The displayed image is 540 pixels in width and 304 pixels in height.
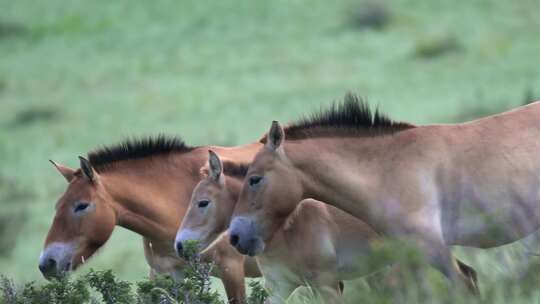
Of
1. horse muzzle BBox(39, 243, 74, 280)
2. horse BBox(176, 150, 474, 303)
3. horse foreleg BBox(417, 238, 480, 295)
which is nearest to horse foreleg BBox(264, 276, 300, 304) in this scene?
horse BBox(176, 150, 474, 303)

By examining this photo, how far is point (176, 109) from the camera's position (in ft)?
104

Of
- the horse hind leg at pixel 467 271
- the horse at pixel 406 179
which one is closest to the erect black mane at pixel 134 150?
the horse at pixel 406 179

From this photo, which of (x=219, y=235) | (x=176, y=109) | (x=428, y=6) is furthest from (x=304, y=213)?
(x=428, y=6)

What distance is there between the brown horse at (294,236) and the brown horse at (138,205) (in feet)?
1.44

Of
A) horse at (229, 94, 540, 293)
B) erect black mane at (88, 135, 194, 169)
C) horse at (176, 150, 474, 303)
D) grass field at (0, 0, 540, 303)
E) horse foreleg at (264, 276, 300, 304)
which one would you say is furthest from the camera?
grass field at (0, 0, 540, 303)

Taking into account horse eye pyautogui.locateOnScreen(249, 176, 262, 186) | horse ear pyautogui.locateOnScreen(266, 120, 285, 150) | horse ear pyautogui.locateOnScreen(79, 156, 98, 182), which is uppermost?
horse ear pyautogui.locateOnScreen(266, 120, 285, 150)

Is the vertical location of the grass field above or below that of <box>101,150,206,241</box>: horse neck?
below

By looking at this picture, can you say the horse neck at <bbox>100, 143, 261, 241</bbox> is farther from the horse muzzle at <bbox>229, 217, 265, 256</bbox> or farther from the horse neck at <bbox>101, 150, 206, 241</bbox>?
the horse muzzle at <bbox>229, 217, 265, 256</bbox>

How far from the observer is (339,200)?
30.2ft

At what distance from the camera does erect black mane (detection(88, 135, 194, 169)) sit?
10.7 meters

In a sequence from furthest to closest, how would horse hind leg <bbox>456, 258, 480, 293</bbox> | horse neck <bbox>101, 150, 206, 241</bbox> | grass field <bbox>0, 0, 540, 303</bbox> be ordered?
grass field <bbox>0, 0, 540, 303</bbox>
horse neck <bbox>101, 150, 206, 241</bbox>
horse hind leg <bbox>456, 258, 480, 293</bbox>

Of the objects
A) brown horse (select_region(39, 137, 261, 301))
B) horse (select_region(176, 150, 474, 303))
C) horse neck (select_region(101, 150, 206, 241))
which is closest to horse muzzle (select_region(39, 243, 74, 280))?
brown horse (select_region(39, 137, 261, 301))

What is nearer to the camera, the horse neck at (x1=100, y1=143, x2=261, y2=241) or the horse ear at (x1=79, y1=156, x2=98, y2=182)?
the horse ear at (x1=79, y1=156, x2=98, y2=182)

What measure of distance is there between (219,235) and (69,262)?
1155 millimetres
